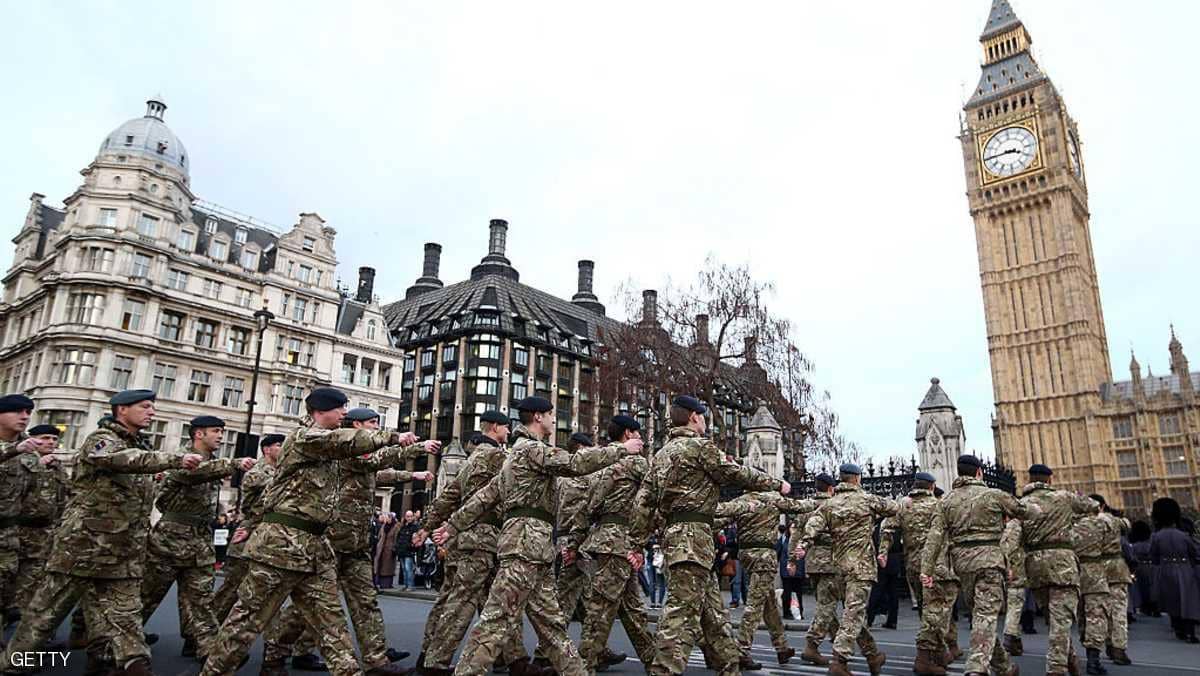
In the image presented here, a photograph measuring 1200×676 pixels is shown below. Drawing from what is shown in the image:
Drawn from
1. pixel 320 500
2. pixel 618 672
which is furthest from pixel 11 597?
pixel 618 672

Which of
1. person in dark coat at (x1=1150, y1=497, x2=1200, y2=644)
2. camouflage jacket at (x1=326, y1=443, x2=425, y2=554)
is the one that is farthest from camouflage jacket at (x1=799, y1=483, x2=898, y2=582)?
person in dark coat at (x1=1150, y1=497, x2=1200, y2=644)

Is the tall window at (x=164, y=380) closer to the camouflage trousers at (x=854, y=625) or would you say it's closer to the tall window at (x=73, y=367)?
the tall window at (x=73, y=367)

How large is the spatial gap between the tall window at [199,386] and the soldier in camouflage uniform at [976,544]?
39.5m

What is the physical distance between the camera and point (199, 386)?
39281mm

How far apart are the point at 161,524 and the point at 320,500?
2883 millimetres

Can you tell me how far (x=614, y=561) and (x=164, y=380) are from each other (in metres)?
38.5

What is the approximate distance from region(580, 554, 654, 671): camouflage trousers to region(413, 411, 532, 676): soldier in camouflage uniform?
2.03 ft

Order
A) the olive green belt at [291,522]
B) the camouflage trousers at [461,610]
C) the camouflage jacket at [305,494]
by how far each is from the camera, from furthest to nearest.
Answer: the camouflage trousers at [461,610]
the olive green belt at [291,522]
the camouflage jacket at [305,494]

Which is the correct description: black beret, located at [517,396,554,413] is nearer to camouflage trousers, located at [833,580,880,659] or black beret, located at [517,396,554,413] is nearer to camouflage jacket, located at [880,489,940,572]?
camouflage trousers, located at [833,580,880,659]

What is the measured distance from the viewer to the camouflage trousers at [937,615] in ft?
25.6

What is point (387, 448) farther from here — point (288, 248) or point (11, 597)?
point (288, 248)

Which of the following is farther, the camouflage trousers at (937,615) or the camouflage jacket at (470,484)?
the camouflage trousers at (937,615)

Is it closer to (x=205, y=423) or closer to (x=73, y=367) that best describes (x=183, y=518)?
(x=205, y=423)

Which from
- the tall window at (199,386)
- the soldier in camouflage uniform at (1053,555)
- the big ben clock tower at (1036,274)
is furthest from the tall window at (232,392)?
the big ben clock tower at (1036,274)
